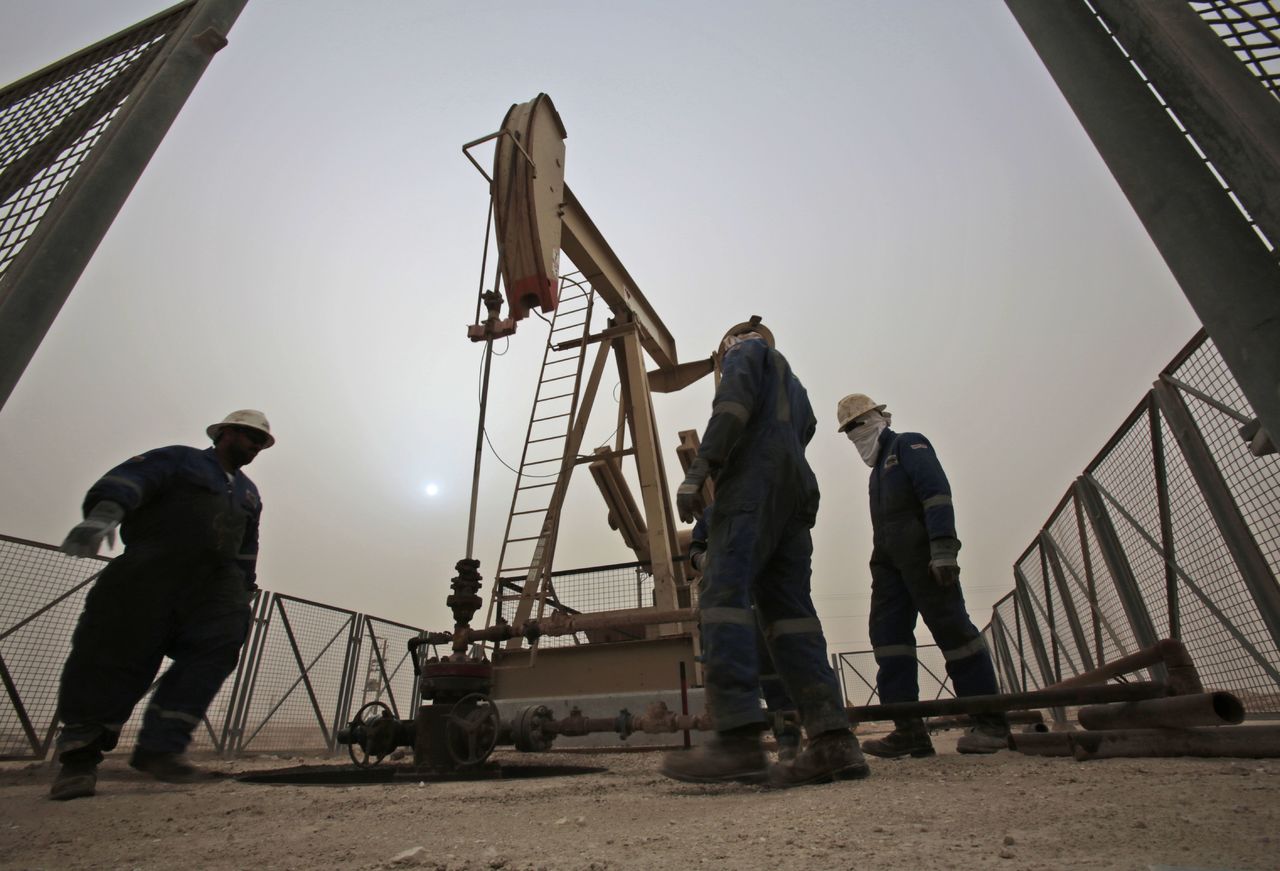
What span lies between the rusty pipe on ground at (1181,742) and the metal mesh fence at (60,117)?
12.6ft

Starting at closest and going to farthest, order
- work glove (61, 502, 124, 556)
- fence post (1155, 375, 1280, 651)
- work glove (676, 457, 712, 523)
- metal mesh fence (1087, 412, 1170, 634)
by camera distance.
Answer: work glove (676, 457, 712, 523) < work glove (61, 502, 124, 556) < fence post (1155, 375, 1280, 651) < metal mesh fence (1087, 412, 1170, 634)

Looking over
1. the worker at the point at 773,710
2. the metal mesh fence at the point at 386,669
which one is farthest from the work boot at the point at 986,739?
the metal mesh fence at the point at 386,669

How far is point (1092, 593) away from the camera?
5.04 m

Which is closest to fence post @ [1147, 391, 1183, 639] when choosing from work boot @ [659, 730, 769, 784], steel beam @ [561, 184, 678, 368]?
work boot @ [659, 730, 769, 784]

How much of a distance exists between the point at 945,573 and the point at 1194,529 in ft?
4.80

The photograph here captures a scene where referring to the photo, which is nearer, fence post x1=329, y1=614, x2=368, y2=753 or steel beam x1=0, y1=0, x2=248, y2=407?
steel beam x1=0, y1=0, x2=248, y2=407

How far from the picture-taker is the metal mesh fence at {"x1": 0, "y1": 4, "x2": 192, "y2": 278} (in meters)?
1.77

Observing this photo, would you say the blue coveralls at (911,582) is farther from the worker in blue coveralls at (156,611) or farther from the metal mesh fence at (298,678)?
the metal mesh fence at (298,678)

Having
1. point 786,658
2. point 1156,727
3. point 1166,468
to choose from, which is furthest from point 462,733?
point 1166,468

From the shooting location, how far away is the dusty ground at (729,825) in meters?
1.23

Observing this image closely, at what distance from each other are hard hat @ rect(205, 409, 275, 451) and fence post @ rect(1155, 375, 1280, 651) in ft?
17.1

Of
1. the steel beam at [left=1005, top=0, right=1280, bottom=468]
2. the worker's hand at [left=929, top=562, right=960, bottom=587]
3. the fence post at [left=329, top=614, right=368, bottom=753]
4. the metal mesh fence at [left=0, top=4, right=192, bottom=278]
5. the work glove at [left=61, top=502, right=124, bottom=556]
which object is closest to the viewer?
the steel beam at [left=1005, top=0, right=1280, bottom=468]

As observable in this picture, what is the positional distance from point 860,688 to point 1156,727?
16.0m

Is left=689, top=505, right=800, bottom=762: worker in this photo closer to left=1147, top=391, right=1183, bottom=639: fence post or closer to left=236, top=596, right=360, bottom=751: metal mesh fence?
left=1147, top=391, right=1183, bottom=639: fence post
